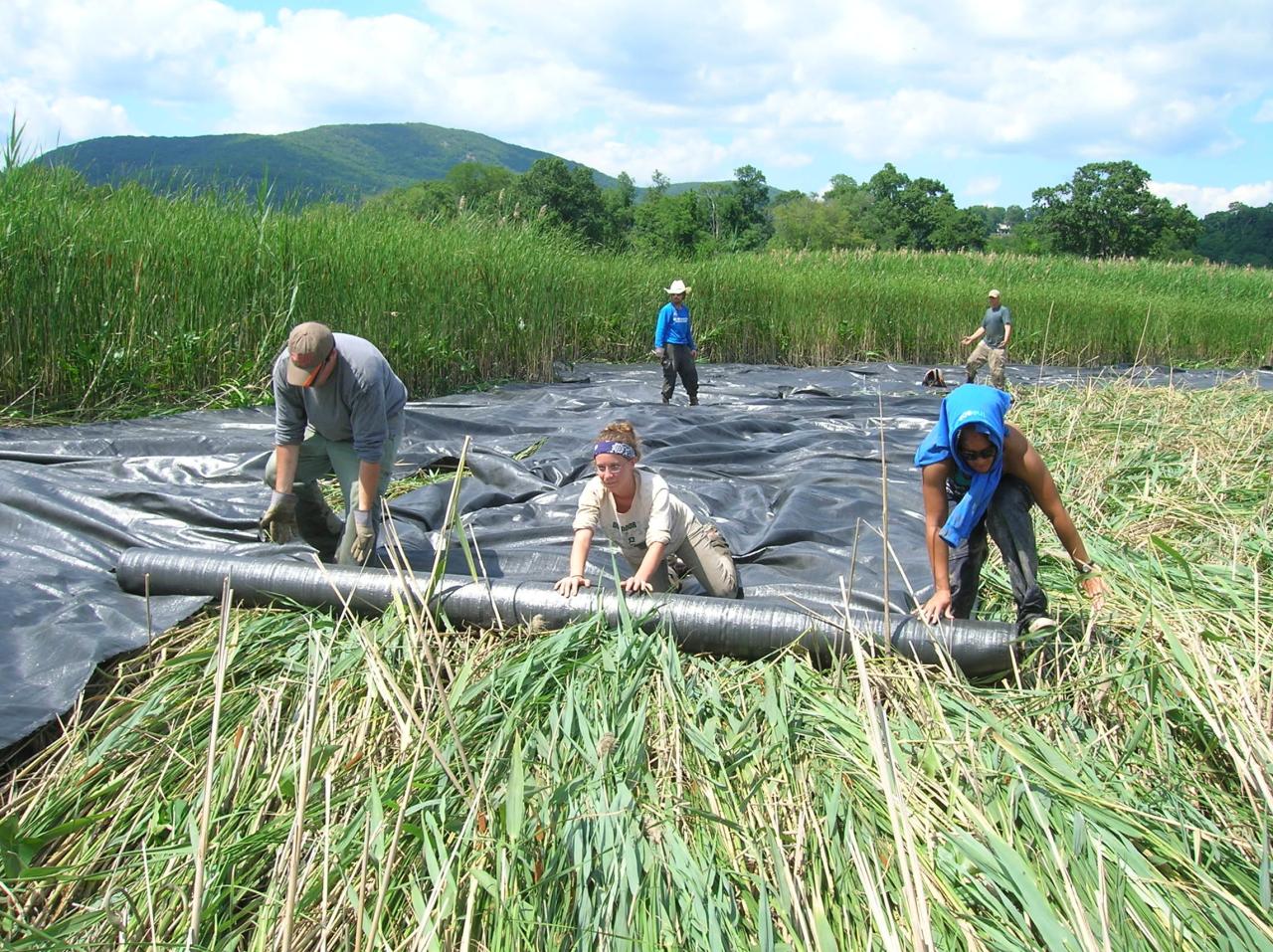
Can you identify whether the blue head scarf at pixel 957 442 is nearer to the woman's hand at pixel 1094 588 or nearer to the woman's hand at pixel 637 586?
the woman's hand at pixel 1094 588

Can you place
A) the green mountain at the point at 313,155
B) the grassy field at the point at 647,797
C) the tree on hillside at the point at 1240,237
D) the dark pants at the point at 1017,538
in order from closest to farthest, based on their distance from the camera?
the grassy field at the point at 647,797 → the dark pants at the point at 1017,538 → the green mountain at the point at 313,155 → the tree on hillside at the point at 1240,237

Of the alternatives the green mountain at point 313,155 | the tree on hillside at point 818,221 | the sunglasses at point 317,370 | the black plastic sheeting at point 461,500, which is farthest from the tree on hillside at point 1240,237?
the sunglasses at point 317,370

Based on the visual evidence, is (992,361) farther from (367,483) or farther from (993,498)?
(367,483)

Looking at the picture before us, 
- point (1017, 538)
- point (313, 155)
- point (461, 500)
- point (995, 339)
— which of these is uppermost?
point (313, 155)

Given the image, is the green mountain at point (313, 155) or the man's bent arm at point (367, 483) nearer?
the man's bent arm at point (367, 483)

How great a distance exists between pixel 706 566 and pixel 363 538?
54.2 inches

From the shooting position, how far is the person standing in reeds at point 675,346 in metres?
9.16

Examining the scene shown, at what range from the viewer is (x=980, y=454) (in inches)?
109

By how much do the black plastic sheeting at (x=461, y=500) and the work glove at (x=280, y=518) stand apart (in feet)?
0.45

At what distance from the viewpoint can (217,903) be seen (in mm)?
1874

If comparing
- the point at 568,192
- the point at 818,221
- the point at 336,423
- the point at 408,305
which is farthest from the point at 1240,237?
the point at 336,423

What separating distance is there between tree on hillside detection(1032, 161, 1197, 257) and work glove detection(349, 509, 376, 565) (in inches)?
1784

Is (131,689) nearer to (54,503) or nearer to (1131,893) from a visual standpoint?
(54,503)

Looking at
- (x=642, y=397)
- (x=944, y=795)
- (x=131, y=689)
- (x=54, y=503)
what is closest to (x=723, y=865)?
(x=944, y=795)
